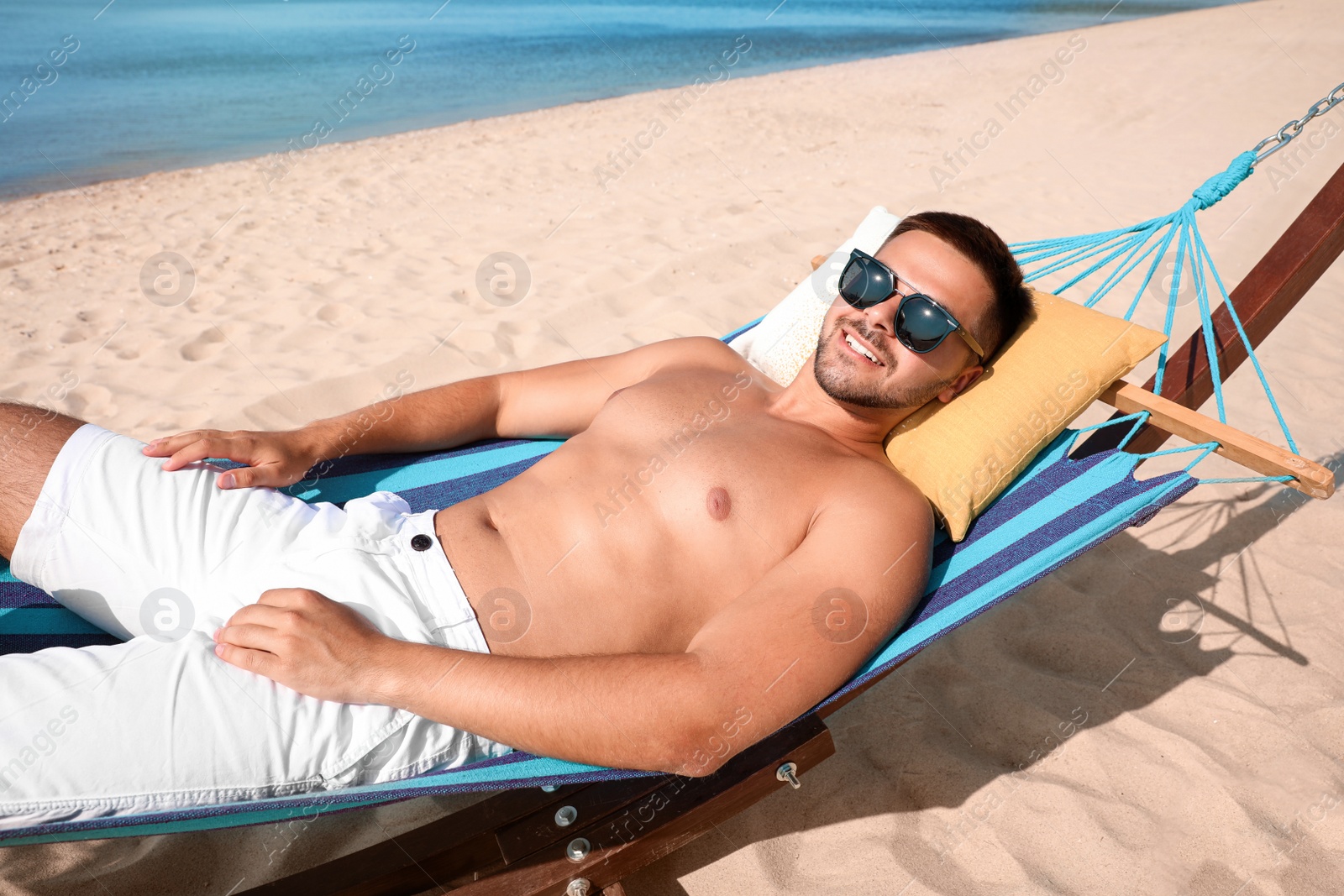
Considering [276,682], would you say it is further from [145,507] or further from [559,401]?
[559,401]

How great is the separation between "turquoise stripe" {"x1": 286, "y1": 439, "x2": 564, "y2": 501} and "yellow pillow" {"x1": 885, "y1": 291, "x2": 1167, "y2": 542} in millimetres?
948

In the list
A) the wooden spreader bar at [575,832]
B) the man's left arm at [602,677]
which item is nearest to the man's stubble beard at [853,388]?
the man's left arm at [602,677]

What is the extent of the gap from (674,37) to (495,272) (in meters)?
14.2

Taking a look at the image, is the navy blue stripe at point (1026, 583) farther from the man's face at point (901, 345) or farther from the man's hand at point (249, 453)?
the man's hand at point (249, 453)

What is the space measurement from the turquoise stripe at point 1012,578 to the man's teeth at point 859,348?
545mm

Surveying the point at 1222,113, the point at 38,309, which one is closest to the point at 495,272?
the point at 38,309

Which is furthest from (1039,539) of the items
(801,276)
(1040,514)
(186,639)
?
(801,276)

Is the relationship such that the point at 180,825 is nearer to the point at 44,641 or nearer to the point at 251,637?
the point at 251,637

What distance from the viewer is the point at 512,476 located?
226 centimetres

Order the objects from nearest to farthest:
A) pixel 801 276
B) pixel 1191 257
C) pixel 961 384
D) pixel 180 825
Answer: pixel 180 825 < pixel 961 384 < pixel 1191 257 < pixel 801 276


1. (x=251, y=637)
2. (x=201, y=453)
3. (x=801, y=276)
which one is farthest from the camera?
(x=801, y=276)

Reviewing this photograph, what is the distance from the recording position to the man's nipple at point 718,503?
174cm

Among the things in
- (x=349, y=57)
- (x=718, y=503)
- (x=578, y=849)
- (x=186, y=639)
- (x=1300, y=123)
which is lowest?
(x=578, y=849)

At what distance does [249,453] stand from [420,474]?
1.37 ft
